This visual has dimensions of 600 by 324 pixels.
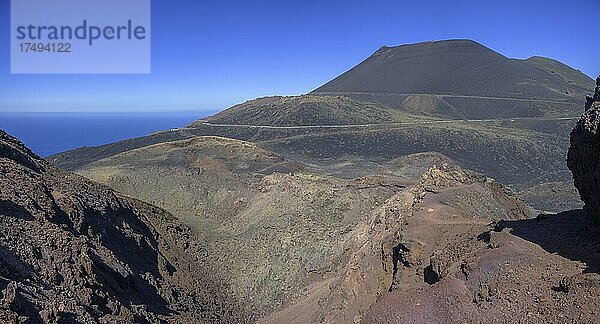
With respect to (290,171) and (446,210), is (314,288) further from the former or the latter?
(290,171)

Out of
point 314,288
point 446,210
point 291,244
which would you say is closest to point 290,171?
point 291,244

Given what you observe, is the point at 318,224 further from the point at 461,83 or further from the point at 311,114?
the point at 461,83

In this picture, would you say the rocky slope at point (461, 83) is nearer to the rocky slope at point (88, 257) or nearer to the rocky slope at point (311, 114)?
the rocky slope at point (311, 114)

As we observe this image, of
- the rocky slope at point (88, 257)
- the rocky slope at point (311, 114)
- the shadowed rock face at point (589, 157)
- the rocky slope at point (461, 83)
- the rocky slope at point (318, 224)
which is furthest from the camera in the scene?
the rocky slope at point (461, 83)


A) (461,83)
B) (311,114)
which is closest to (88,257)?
(311,114)

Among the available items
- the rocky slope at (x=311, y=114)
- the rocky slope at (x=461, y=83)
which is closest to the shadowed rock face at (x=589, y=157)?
the rocky slope at (x=311, y=114)
